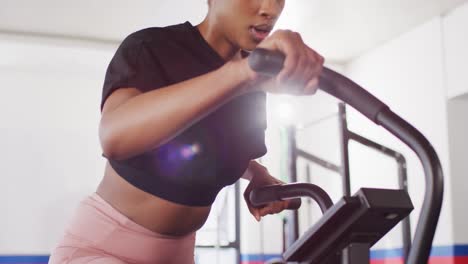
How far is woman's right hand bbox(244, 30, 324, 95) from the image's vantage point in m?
0.73

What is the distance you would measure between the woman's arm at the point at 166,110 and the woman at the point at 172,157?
26 millimetres

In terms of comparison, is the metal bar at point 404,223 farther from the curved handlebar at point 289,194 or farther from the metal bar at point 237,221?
the metal bar at point 237,221

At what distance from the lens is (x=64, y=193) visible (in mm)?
6461

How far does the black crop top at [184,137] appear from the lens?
42.1 inches

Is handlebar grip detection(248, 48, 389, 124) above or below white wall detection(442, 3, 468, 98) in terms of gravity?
below

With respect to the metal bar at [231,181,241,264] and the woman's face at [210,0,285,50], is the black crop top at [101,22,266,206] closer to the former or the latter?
the woman's face at [210,0,285,50]

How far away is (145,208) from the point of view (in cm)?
118

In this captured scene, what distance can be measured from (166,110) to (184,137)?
1.15ft

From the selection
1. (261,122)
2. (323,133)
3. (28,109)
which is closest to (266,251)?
(323,133)

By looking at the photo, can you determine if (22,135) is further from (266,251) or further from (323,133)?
(323,133)

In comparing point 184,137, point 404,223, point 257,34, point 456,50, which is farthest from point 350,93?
point 456,50

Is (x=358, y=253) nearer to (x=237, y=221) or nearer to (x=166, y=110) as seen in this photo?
(x=166, y=110)

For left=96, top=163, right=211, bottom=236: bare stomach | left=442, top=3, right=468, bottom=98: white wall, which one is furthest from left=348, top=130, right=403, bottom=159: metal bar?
left=96, top=163, right=211, bottom=236: bare stomach

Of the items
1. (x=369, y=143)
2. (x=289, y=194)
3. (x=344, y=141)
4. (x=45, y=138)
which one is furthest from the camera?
(x=45, y=138)
